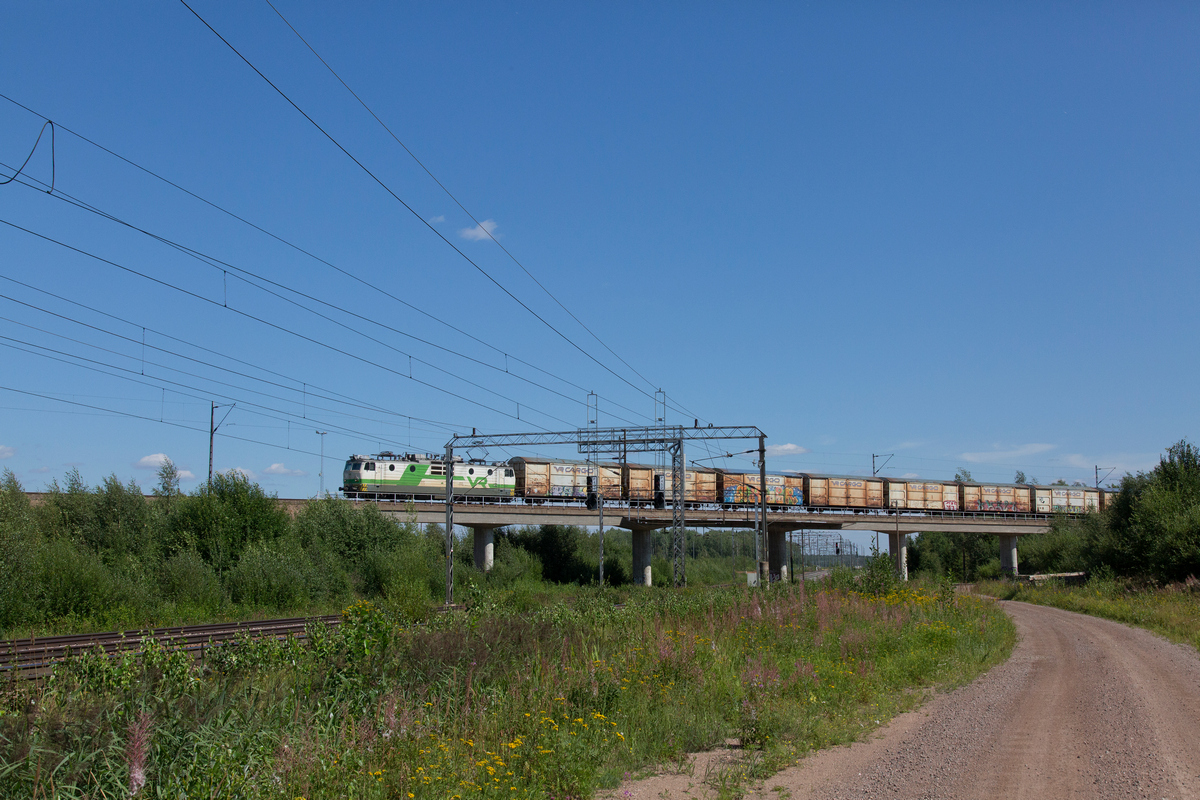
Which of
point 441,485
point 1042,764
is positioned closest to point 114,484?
point 441,485

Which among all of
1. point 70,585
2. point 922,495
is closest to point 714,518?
point 922,495

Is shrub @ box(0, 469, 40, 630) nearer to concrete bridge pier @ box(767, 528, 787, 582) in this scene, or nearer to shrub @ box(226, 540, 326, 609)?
shrub @ box(226, 540, 326, 609)

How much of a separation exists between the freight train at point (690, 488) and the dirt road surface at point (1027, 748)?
28.1m

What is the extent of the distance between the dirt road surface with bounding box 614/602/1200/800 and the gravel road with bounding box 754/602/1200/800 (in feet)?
0.04

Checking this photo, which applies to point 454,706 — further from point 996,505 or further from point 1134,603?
point 996,505

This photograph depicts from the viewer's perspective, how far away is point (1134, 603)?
99.3 feet

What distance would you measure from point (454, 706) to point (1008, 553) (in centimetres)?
7789

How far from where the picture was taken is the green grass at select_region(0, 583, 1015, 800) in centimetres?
606

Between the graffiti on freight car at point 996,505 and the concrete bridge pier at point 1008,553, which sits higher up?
the graffiti on freight car at point 996,505

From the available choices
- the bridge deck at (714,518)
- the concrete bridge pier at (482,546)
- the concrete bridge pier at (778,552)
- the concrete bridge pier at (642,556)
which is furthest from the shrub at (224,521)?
the concrete bridge pier at (778,552)

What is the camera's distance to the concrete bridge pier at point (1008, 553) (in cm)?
7369

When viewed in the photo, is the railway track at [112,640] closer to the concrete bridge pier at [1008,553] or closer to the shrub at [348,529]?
the shrub at [348,529]

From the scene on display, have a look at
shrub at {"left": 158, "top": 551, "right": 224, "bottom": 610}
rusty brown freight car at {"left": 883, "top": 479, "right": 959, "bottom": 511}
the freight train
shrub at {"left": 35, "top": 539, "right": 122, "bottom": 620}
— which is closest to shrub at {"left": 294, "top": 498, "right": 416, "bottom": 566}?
the freight train

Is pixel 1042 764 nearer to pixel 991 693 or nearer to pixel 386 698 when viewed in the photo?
pixel 991 693
